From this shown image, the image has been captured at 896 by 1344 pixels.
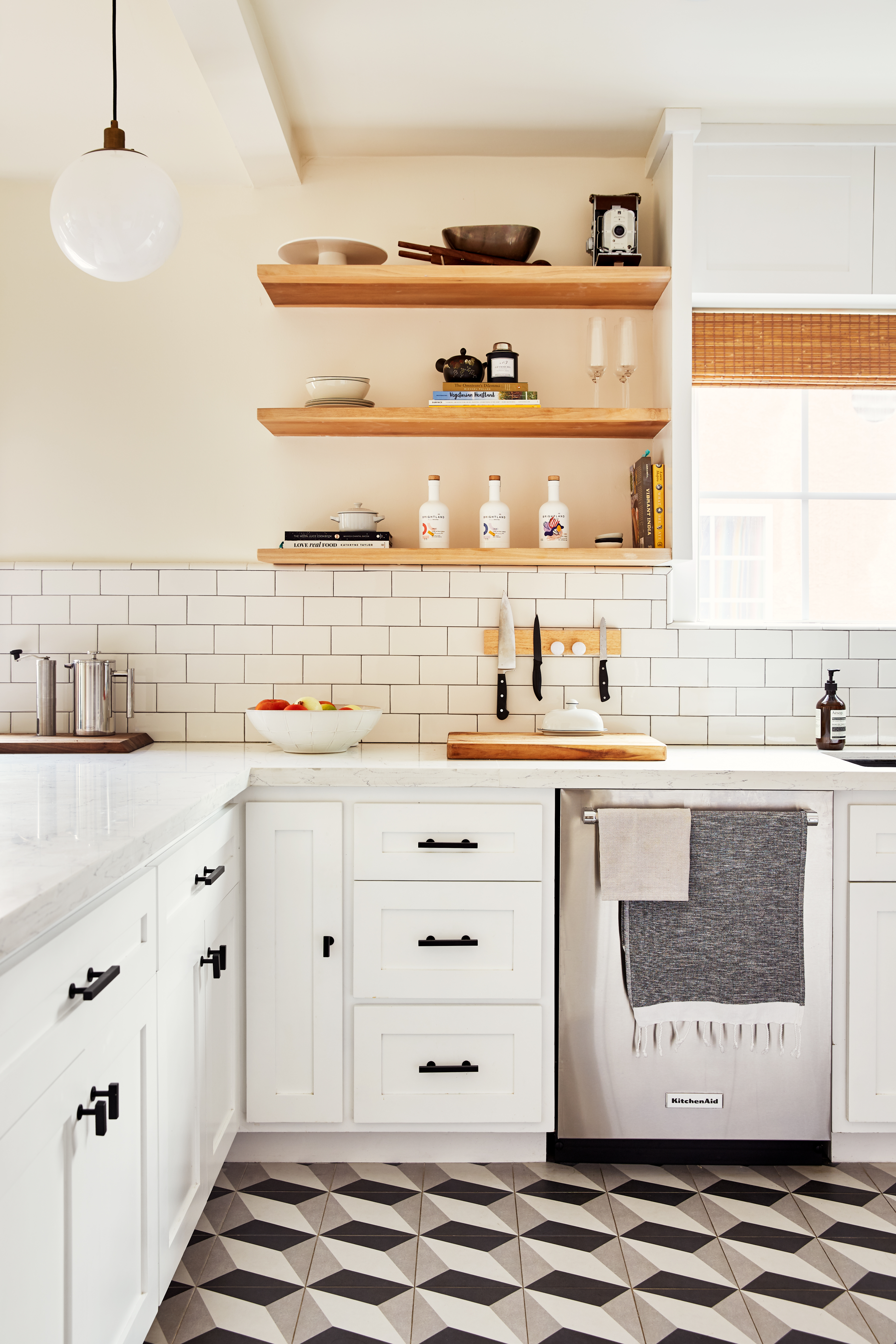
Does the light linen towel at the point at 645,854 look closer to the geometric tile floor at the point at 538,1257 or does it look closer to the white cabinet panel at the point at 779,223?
the geometric tile floor at the point at 538,1257

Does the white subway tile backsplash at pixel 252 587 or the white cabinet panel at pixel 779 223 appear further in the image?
the white subway tile backsplash at pixel 252 587

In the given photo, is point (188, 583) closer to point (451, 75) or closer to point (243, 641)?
point (243, 641)

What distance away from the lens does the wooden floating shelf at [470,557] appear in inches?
101

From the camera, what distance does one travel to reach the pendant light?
1.62 meters

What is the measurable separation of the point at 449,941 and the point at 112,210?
1.68 m

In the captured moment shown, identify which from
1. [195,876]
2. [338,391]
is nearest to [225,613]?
[338,391]

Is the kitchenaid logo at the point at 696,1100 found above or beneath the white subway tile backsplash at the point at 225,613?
beneath

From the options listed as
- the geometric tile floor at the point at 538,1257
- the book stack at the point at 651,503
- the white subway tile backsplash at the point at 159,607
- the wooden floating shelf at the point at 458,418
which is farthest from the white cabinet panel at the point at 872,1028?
the white subway tile backsplash at the point at 159,607

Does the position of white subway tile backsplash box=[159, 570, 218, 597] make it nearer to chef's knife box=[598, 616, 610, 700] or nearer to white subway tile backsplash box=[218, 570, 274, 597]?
white subway tile backsplash box=[218, 570, 274, 597]

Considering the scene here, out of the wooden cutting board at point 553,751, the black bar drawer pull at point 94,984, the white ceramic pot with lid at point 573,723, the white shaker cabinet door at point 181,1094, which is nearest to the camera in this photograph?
the black bar drawer pull at point 94,984

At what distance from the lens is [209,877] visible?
184 centimetres

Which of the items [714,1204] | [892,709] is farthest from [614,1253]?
[892,709]

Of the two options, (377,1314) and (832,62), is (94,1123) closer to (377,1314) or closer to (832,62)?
(377,1314)

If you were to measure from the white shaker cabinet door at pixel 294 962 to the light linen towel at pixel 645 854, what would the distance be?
64 centimetres
